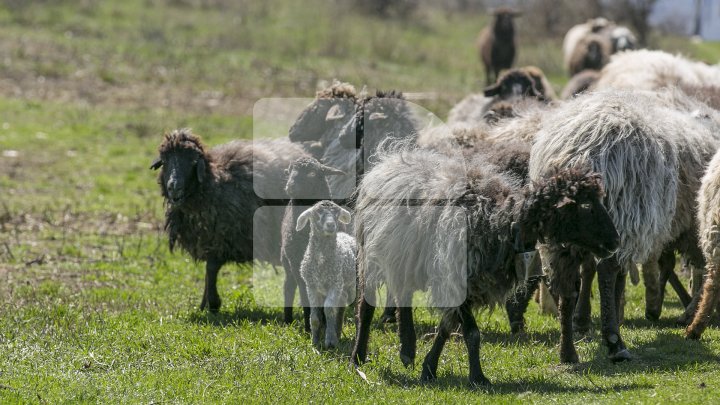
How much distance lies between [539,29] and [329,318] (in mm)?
29900

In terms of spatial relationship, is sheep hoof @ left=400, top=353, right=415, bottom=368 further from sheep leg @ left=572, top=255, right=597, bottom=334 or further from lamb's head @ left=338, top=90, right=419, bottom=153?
lamb's head @ left=338, top=90, right=419, bottom=153

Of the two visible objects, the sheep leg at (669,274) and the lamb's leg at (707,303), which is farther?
the sheep leg at (669,274)

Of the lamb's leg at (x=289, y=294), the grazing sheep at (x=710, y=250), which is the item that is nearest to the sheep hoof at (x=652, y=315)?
the grazing sheep at (x=710, y=250)

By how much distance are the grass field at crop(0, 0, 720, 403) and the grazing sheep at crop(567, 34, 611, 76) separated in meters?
2.92

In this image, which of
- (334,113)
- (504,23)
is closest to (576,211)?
(334,113)

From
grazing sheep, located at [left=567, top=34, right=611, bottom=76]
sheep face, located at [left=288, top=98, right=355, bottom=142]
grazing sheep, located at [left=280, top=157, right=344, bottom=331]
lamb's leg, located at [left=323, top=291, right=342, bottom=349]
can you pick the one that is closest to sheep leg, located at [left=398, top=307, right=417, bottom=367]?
lamb's leg, located at [left=323, top=291, right=342, bottom=349]

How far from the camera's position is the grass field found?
23.6ft

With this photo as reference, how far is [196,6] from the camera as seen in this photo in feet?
108

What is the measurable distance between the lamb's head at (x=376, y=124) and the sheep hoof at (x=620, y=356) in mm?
3296

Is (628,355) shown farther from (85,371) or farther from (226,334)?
(85,371)

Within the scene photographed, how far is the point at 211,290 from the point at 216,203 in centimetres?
89

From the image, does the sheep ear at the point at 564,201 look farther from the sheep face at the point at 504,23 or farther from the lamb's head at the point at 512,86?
the sheep face at the point at 504,23

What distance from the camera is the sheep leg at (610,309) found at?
782 cm

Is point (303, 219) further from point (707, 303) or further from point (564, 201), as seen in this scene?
point (707, 303)
